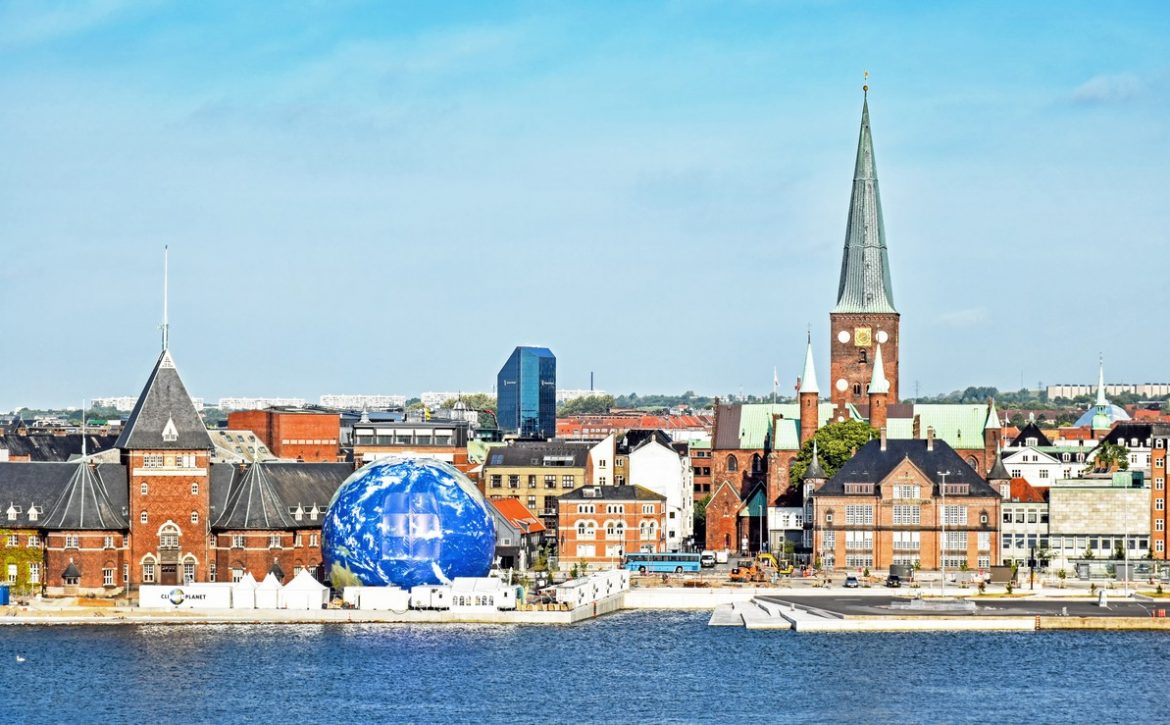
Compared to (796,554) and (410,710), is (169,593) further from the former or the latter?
(796,554)

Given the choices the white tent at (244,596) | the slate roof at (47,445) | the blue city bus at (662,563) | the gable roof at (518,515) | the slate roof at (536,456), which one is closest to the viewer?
the white tent at (244,596)

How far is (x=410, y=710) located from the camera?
81.2 meters

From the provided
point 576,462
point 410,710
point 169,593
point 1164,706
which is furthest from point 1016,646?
point 576,462

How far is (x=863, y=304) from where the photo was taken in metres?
165

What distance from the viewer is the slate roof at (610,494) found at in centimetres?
13962


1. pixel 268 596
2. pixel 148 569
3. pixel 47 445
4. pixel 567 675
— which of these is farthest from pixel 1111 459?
pixel 47 445

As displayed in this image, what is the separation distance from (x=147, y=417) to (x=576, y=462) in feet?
166

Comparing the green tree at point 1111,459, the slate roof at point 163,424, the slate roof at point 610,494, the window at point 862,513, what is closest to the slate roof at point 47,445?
the slate roof at point 610,494

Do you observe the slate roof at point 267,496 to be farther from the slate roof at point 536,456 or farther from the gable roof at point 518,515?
the slate roof at point 536,456

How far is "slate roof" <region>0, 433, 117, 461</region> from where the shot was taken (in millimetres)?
164375

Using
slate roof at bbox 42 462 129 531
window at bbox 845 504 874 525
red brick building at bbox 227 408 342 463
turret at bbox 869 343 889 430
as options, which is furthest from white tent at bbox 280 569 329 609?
red brick building at bbox 227 408 342 463

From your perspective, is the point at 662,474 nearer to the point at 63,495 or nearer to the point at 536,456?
the point at 536,456

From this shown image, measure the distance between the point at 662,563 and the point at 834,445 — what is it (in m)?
17.8

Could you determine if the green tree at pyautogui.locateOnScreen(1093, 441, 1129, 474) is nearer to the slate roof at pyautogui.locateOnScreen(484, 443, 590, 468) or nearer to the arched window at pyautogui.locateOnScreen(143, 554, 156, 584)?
the slate roof at pyautogui.locateOnScreen(484, 443, 590, 468)
